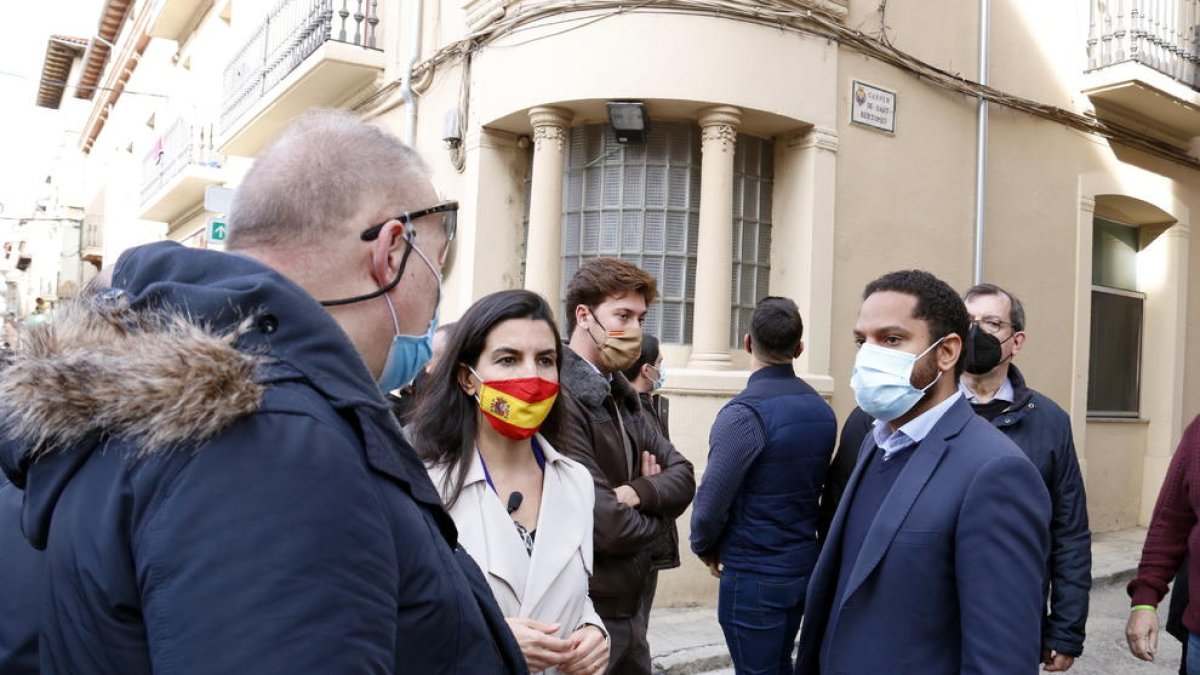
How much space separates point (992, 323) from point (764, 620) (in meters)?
1.60

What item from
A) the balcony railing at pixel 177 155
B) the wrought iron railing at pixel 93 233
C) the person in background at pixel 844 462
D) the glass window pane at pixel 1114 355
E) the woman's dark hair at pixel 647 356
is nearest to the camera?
the person in background at pixel 844 462

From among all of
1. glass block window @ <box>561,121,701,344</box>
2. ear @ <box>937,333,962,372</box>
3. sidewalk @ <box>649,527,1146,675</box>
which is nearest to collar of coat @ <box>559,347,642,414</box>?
ear @ <box>937,333,962,372</box>

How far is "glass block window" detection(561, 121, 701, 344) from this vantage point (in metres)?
7.34

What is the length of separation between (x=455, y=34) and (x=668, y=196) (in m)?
2.67

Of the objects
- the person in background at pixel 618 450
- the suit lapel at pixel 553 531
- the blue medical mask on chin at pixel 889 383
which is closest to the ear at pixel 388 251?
the suit lapel at pixel 553 531

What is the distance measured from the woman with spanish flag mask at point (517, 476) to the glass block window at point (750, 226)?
180 inches

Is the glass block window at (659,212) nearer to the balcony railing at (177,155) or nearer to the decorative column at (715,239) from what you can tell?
the decorative column at (715,239)

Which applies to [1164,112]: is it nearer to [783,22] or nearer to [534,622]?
[783,22]

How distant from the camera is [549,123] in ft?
24.0

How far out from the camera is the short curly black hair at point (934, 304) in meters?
2.82

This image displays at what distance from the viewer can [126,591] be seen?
3.44 feet

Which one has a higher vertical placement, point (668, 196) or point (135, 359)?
point (668, 196)

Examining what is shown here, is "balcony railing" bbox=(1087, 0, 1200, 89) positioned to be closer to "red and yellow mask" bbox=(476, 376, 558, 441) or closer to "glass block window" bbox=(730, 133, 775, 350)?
"glass block window" bbox=(730, 133, 775, 350)

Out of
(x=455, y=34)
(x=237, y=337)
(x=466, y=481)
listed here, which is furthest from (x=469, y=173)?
(x=237, y=337)
